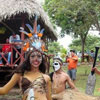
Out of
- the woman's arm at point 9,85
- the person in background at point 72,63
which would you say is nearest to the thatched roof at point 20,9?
the person in background at point 72,63

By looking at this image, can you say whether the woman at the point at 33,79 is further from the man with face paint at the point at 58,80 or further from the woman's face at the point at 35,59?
the man with face paint at the point at 58,80

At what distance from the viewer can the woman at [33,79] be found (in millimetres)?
3285

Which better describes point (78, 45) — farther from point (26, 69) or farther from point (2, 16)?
point (26, 69)

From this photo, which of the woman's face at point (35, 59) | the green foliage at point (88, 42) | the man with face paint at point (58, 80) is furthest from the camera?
the green foliage at point (88, 42)

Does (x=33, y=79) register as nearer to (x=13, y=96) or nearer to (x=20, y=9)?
(x=13, y=96)

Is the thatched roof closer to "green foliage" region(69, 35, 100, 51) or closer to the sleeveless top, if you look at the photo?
the sleeveless top

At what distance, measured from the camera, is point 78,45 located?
2119 inches

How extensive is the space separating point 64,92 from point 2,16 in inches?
211

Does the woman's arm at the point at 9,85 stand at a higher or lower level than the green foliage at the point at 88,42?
lower

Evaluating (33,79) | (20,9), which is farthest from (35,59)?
(20,9)

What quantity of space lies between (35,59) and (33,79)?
0.25 metres

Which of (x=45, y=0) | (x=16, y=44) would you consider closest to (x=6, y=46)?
(x=16, y=44)

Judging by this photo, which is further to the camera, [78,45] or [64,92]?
[78,45]

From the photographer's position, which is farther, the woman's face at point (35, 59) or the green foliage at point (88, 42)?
the green foliage at point (88, 42)
